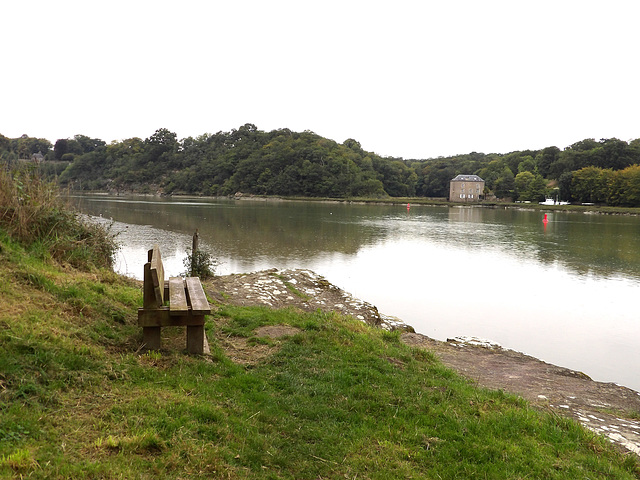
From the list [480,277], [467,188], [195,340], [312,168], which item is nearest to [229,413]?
[195,340]

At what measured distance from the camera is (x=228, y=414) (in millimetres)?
4555

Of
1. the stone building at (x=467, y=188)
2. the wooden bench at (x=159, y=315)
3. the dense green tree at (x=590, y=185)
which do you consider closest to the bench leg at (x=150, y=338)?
the wooden bench at (x=159, y=315)

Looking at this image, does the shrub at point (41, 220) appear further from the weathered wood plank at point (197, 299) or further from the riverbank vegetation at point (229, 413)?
the weathered wood plank at point (197, 299)

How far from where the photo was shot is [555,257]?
27.4 m

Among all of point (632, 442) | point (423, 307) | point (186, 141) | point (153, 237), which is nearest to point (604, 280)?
point (423, 307)

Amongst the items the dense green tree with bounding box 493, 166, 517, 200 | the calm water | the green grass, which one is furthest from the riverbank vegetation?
the dense green tree with bounding box 493, 166, 517, 200

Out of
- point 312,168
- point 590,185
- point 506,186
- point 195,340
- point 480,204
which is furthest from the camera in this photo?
point 312,168

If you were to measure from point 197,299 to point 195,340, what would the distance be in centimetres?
63

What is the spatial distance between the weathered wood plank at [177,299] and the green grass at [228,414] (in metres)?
0.56

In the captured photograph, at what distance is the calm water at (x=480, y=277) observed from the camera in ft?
41.7

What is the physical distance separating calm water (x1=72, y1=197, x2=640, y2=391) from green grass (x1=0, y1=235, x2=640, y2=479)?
6451 millimetres

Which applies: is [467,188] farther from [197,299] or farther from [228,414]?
[228,414]

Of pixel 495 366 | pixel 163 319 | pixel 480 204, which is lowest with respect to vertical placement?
pixel 495 366

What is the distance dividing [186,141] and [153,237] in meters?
156
